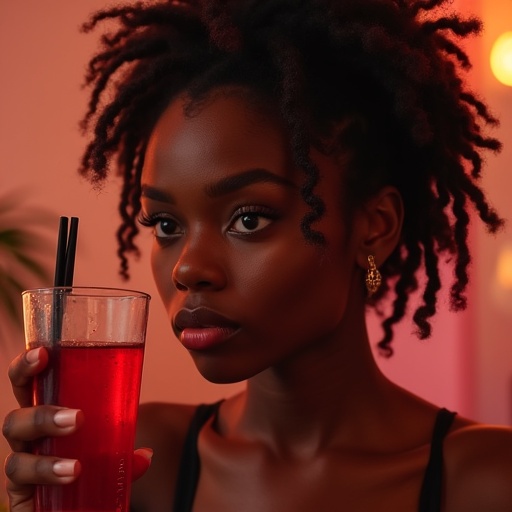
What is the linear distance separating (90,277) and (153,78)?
1555mm

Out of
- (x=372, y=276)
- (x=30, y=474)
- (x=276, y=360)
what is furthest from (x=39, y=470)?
(x=372, y=276)

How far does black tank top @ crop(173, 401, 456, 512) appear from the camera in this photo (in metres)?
1.32

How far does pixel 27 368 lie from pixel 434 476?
2.14 ft

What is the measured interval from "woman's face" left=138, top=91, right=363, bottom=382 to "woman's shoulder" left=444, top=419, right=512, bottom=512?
0.28 m

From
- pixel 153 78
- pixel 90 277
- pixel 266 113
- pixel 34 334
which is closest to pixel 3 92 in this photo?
pixel 90 277

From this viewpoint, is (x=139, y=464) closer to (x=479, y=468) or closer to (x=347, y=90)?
(x=479, y=468)

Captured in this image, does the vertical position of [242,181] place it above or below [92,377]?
above

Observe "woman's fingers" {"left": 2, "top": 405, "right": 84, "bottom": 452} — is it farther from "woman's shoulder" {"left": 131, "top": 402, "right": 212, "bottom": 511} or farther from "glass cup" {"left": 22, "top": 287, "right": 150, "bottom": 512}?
"woman's shoulder" {"left": 131, "top": 402, "right": 212, "bottom": 511}

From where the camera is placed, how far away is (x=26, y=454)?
1.08 m

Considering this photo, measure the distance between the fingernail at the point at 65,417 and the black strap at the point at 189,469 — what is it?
51cm

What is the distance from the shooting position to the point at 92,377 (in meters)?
0.99

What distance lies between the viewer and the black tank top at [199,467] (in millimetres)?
1318

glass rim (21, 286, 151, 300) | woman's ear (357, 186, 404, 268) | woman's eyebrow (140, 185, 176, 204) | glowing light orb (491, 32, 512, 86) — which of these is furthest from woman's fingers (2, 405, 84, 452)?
glowing light orb (491, 32, 512, 86)

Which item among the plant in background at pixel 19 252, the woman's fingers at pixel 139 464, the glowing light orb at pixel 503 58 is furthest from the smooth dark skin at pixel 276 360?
the glowing light orb at pixel 503 58
